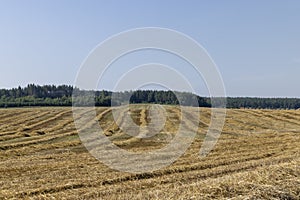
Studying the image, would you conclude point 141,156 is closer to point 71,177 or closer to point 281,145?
point 71,177

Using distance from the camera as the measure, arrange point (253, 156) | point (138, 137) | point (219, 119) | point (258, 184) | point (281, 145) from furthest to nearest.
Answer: point (219, 119) < point (138, 137) < point (281, 145) < point (253, 156) < point (258, 184)

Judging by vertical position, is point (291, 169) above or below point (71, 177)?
above

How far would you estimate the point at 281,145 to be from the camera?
18234mm

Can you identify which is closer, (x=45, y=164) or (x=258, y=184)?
(x=258, y=184)

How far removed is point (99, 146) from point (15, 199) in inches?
436

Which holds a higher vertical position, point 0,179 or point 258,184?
point 258,184

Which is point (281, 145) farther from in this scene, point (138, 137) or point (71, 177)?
point (71, 177)

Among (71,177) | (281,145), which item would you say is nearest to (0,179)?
(71,177)

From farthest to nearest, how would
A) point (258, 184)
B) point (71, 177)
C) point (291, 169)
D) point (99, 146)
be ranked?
1. point (99, 146)
2. point (71, 177)
3. point (291, 169)
4. point (258, 184)

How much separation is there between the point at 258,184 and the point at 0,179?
761cm

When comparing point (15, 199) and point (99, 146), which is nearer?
point (15, 199)

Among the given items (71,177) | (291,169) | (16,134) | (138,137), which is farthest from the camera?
(16,134)

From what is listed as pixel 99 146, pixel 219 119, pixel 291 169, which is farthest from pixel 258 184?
pixel 219 119

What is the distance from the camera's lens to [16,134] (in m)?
26.3
